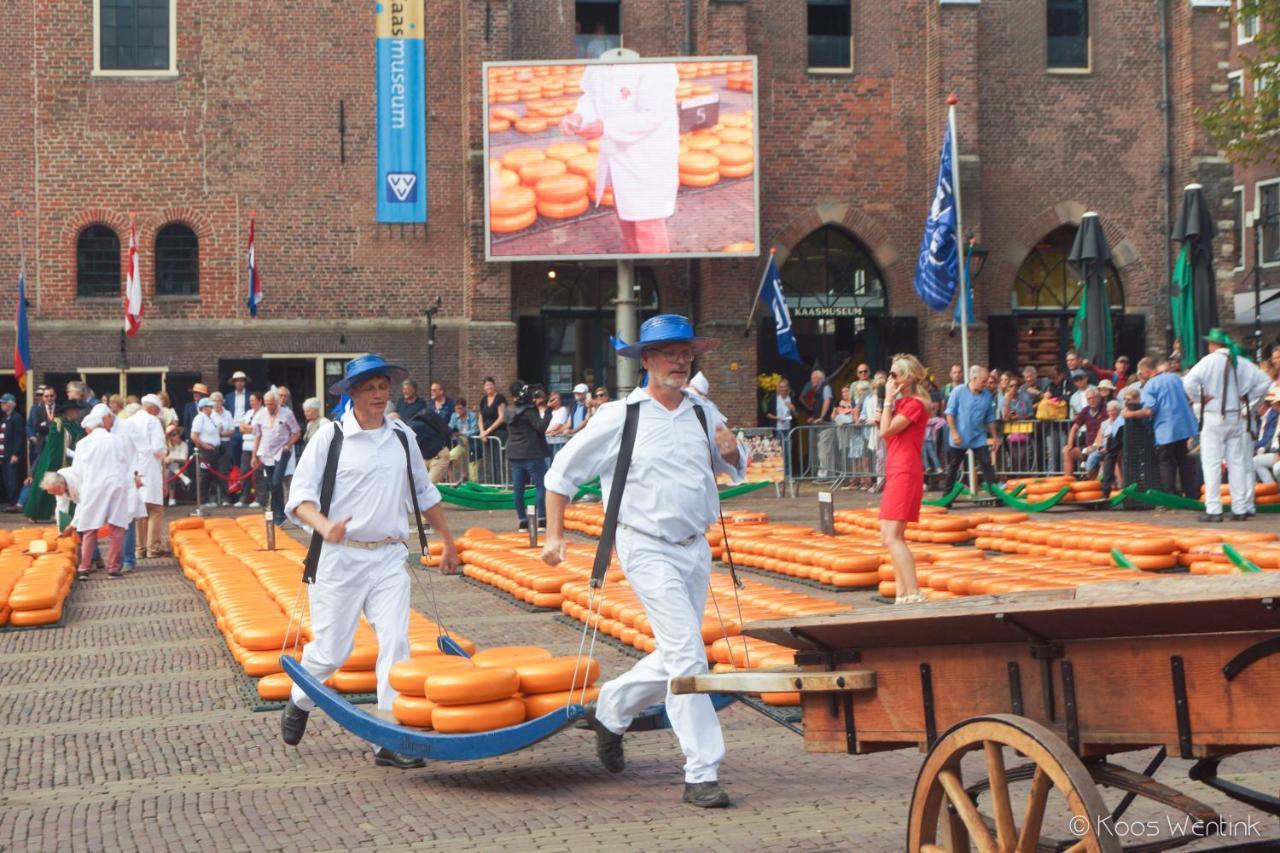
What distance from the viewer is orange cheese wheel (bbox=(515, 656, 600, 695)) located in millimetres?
8109

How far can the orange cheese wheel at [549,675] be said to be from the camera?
8.11 metres

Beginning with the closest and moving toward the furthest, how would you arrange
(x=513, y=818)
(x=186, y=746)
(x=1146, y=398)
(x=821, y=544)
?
(x=513, y=818)
(x=186, y=746)
(x=821, y=544)
(x=1146, y=398)

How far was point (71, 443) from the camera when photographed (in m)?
23.6

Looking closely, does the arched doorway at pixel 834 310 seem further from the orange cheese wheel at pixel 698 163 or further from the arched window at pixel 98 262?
the arched window at pixel 98 262

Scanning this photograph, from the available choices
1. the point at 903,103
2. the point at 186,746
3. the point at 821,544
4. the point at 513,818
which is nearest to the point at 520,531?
the point at 821,544

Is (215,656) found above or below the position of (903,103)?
below

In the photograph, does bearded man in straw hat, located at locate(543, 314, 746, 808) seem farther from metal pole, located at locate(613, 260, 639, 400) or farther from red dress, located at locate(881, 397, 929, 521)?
metal pole, located at locate(613, 260, 639, 400)

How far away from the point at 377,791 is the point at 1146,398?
47.2 ft

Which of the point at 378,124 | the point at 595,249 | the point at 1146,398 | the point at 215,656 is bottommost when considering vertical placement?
the point at 215,656

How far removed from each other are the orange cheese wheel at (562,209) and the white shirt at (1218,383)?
17.1 metres

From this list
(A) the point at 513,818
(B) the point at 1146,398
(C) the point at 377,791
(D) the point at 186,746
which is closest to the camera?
(A) the point at 513,818

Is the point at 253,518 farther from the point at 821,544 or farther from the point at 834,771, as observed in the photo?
the point at 834,771

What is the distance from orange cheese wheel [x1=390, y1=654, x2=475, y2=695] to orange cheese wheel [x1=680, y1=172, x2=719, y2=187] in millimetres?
25638

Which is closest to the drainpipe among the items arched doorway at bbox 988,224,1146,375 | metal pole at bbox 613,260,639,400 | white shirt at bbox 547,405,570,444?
arched doorway at bbox 988,224,1146,375
